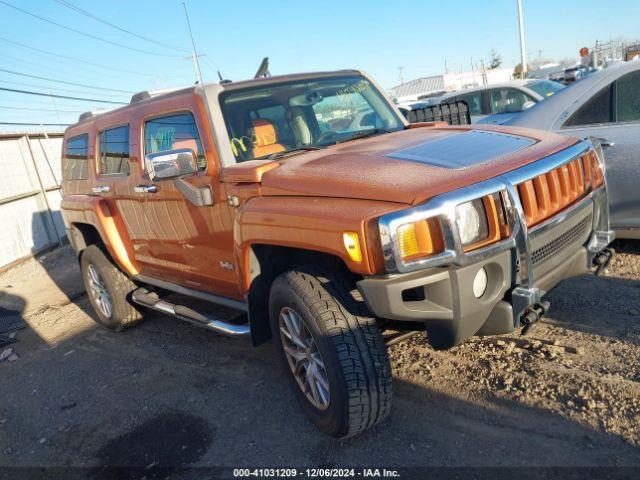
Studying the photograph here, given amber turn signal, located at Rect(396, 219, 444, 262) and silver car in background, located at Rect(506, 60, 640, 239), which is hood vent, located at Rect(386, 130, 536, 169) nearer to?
amber turn signal, located at Rect(396, 219, 444, 262)

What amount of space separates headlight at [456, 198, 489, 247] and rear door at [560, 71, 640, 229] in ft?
8.46

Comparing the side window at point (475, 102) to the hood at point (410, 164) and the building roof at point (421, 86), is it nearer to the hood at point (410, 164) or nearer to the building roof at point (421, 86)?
the hood at point (410, 164)

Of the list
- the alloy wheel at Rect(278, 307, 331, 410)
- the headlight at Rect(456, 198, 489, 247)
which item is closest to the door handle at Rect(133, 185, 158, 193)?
the alloy wheel at Rect(278, 307, 331, 410)

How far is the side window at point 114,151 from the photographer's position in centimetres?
445

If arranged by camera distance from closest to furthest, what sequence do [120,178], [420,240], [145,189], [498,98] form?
[420,240] < [145,189] < [120,178] < [498,98]

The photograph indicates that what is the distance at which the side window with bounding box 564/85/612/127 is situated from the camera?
465cm

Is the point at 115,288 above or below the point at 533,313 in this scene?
below

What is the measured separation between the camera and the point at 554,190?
9.14ft

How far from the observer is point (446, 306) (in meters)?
2.41

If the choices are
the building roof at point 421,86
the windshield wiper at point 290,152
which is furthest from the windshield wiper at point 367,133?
the building roof at point 421,86

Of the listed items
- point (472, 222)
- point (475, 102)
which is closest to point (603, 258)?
point (472, 222)

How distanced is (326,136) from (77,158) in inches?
121

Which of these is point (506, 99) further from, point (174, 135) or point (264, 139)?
point (174, 135)

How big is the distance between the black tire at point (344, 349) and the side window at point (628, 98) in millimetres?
3290
